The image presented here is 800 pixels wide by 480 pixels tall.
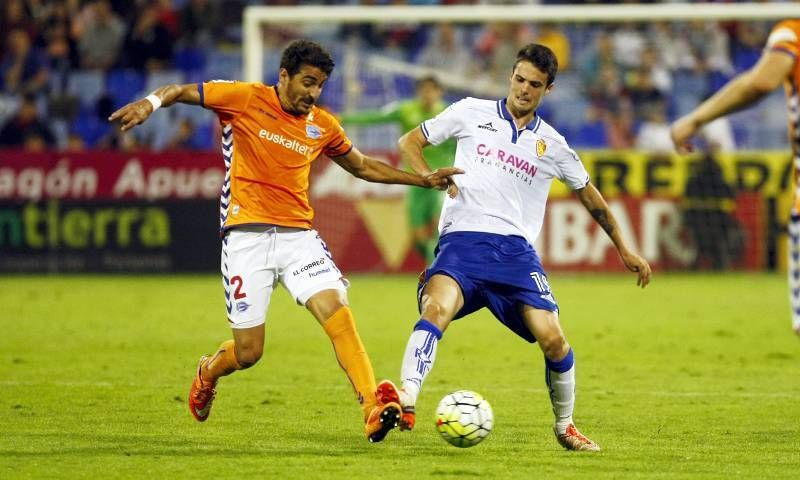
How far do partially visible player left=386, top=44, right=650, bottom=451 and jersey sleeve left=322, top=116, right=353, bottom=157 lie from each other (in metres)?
0.34

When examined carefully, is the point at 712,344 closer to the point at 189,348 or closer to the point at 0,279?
the point at 189,348

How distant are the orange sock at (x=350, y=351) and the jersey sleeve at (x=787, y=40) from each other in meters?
2.63

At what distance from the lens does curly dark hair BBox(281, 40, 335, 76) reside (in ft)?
24.6

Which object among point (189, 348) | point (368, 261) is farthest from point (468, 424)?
point (368, 261)

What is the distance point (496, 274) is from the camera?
24.2 ft

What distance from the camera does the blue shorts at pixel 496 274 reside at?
7.38 metres

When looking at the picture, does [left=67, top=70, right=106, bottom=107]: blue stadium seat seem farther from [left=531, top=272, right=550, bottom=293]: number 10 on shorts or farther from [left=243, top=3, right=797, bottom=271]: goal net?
[left=531, top=272, right=550, bottom=293]: number 10 on shorts

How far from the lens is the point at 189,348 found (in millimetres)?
12109

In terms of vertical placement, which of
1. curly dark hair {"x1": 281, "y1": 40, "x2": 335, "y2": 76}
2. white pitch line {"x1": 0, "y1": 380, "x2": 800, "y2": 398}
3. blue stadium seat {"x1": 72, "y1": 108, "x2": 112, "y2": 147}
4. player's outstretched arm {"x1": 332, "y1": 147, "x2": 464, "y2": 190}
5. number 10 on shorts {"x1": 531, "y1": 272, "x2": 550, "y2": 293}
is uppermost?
curly dark hair {"x1": 281, "y1": 40, "x2": 335, "y2": 76}

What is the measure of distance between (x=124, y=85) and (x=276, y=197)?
16063 millimetres

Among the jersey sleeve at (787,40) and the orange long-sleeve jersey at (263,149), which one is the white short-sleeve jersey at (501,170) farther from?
the jersey sleeve at (787,40)

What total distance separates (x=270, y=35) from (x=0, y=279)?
5.45 m

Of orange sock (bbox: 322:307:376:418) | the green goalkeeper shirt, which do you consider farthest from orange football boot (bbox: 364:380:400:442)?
the green goalkeeper shirt

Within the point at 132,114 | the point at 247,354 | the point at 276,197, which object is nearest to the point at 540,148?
the point at 276,197
